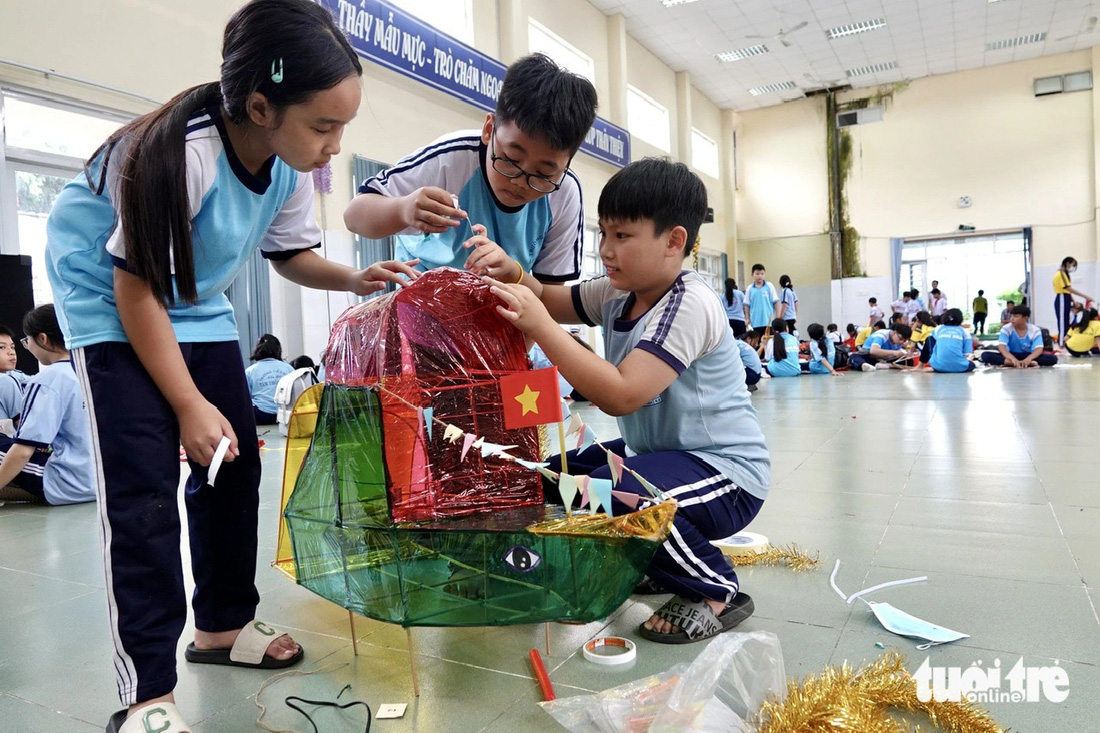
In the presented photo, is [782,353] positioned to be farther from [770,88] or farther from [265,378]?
[770,88]

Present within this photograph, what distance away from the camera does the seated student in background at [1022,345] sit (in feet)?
27.4

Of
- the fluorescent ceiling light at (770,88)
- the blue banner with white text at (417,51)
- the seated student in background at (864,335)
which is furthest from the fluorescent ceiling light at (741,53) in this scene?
the blue banner with white text at (417,51)

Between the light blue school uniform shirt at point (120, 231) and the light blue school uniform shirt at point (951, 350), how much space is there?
8.52 metres

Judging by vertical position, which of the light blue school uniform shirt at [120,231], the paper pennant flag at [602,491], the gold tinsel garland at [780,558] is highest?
the light blue school uniform shirt at [120,231]

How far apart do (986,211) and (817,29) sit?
5.16 m

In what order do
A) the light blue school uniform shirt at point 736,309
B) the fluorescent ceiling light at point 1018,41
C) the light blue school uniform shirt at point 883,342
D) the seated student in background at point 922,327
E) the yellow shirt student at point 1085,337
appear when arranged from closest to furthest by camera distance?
1. the light blue school uniform shirt at point 736,309
2. the yellow shirt student at point 1085,337
3. the light blue school uniform shirt at point 883,342
4. the seated student in background at point 922,327
5. the fluorescent ceiling light at point 1018,41

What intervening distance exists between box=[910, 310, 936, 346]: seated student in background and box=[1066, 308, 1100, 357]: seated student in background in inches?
66.4

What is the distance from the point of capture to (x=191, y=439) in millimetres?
1112

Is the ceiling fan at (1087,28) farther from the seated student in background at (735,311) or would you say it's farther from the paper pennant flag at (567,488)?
the paper pennant flag at (567,488)

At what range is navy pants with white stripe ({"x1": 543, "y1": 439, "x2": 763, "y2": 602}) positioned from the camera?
1353mm

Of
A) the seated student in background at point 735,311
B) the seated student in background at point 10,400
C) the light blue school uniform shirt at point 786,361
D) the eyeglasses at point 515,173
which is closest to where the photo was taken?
the eyeglasses at point 515,173

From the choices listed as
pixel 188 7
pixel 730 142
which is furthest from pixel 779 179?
pixel 188 7

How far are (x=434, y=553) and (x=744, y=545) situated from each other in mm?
1062

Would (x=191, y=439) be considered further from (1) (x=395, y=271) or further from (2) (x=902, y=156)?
(2) (x=902, y=156)
